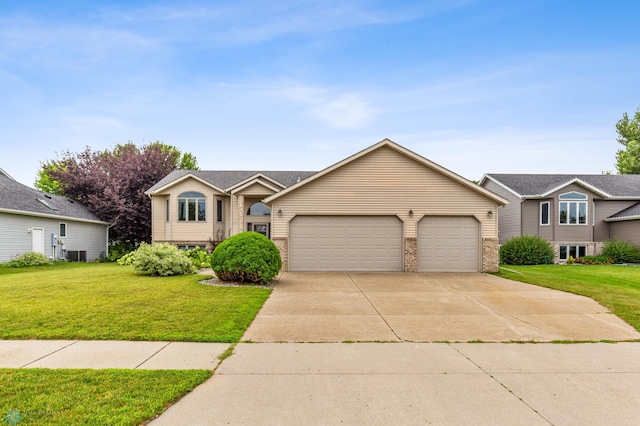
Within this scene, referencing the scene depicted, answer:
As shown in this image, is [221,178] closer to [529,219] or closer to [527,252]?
[527,252]

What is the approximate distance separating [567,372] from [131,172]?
30596mm

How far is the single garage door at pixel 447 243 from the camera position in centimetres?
1608

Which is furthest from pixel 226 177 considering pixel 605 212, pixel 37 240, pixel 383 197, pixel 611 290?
pixel 605 212

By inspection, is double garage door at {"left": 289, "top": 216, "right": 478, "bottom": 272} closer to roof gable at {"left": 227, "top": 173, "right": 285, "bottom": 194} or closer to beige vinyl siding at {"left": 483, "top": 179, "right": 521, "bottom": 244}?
roof gable at {"left": 227, "top": 173, "right": 285, "bottom": 194}

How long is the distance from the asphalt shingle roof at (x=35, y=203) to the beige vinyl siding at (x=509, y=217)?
2917cm

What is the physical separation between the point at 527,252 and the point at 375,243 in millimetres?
11258

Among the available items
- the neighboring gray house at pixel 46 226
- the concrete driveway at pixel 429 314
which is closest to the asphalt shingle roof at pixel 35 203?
the neighboring gray house at pixel 46 226

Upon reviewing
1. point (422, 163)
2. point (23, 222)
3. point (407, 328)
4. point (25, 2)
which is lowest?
point (407, 328)

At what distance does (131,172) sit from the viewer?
2855 centimetres

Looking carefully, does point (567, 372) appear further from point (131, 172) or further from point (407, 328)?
point (131, 172)

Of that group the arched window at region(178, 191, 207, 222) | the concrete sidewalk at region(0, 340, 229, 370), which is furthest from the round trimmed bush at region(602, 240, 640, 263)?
the arched window at region(178, 191, 207, 222)

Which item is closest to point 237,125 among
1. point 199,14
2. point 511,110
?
point 199,14

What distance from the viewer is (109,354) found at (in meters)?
5.09

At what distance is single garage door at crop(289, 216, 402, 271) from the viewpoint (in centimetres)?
1602
